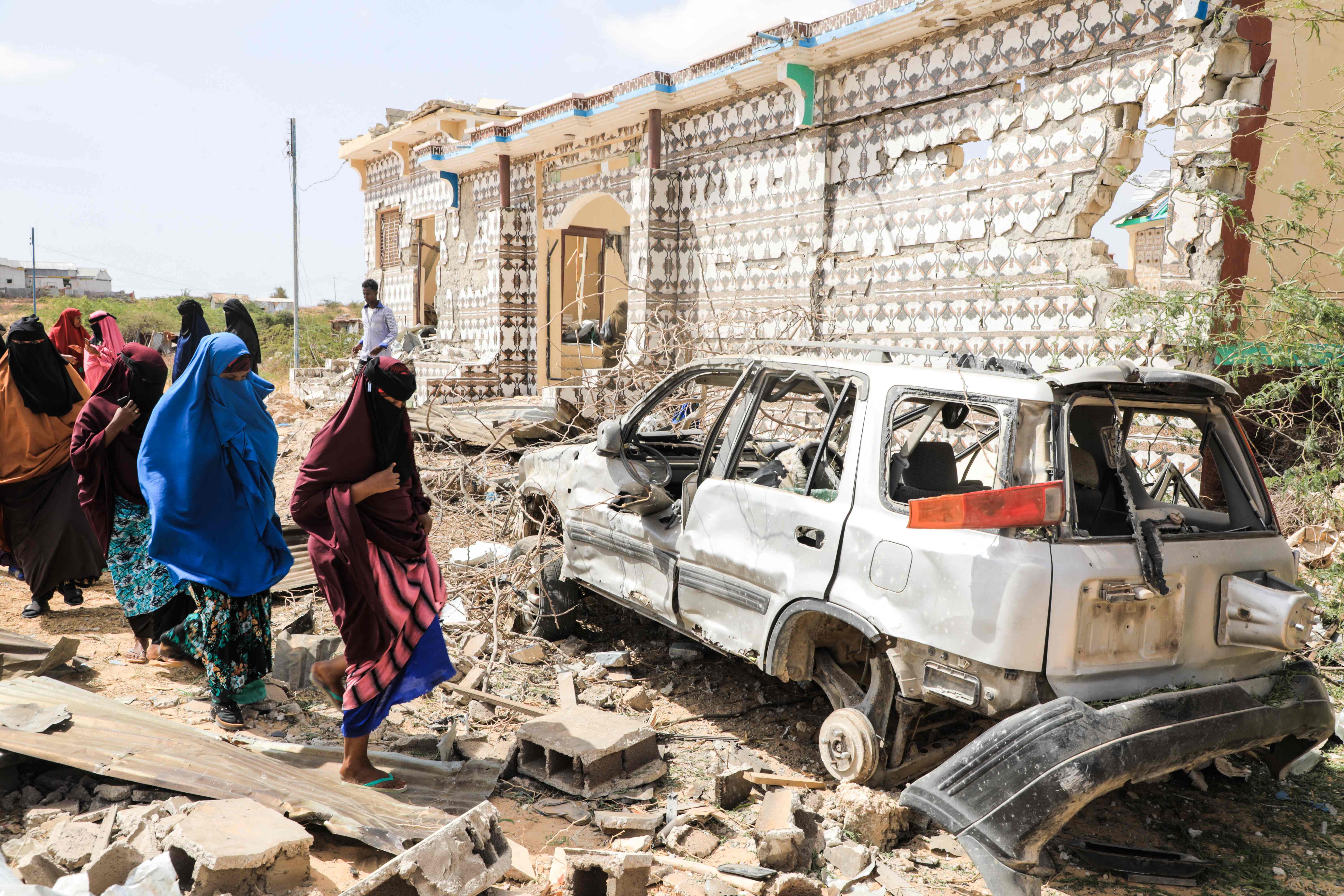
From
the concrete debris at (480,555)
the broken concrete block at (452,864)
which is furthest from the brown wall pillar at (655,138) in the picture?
the broken concrete block at (452,864)

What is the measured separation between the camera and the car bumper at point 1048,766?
9.13ft

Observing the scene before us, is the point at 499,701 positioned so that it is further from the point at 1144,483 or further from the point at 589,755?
the point at 1144,483

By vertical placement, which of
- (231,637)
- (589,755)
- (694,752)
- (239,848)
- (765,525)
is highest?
(765,525)

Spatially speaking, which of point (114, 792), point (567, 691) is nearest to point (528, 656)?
point (567, 691)

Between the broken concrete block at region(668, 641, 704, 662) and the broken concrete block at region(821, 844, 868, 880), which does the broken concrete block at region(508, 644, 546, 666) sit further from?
the broken concrete block at region(821, 844, 868, 880)

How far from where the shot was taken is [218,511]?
4.45m

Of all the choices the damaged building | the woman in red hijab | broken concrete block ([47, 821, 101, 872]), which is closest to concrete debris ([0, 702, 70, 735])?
broken concrete block ([47, 821, 101, 872])

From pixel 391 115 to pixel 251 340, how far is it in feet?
52.1

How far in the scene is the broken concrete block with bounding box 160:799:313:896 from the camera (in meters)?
2.79

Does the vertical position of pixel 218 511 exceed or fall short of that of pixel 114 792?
it exceeds it

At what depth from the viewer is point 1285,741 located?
3639 mm

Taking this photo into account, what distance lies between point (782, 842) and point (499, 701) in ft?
6.64

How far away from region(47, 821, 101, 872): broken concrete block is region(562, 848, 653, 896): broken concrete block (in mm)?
1557

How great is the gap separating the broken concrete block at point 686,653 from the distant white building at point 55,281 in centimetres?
5956
